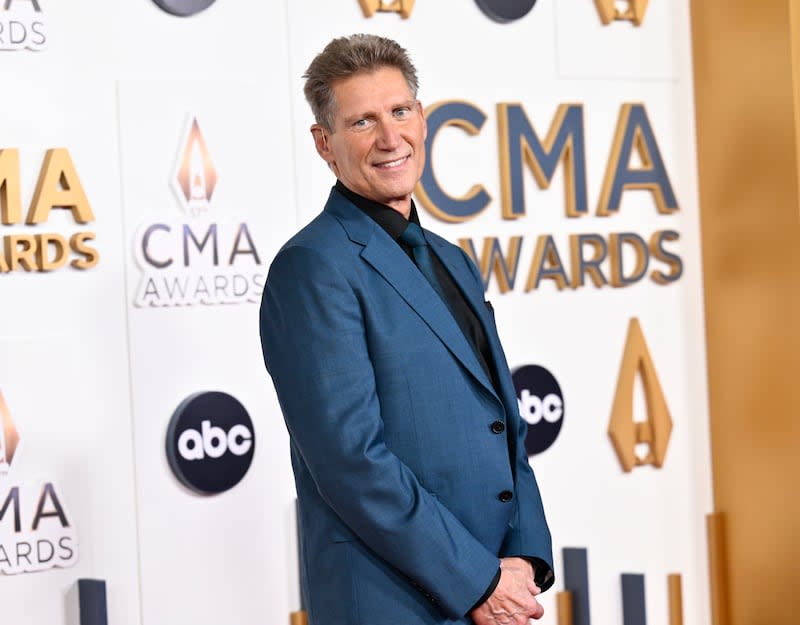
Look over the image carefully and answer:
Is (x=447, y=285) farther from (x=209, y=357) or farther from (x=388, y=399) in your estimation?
(x=209, y=357)

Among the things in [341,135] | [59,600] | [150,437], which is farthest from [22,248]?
[341,135]

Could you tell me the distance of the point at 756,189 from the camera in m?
3.32

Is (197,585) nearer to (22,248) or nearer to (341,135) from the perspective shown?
(22,248)

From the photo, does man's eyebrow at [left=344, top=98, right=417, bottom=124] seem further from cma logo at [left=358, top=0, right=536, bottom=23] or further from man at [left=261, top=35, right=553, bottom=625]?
cma logo at [left=358, top=0, right=536, bottom=23]

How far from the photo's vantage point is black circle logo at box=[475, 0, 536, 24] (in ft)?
10.6

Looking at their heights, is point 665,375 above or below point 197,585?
above

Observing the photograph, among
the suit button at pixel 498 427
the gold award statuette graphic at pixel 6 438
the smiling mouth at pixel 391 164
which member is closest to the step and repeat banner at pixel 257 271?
the gold award statuette graphic at pixel 6 438

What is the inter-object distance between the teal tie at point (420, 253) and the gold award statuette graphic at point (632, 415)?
142 centimetres

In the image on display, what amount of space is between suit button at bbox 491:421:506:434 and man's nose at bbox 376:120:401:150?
1.54ft

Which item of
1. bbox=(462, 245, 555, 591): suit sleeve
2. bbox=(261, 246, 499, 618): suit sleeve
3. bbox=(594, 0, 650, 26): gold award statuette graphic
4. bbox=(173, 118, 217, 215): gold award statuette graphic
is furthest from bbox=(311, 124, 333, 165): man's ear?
bbox=(594, 0, 650, 26): gold award statuette graphic

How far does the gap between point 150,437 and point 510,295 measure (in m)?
1.00

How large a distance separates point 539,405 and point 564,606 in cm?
53

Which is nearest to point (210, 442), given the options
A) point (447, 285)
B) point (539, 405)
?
point (539, 405)

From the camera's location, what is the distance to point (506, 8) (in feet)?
10.6
